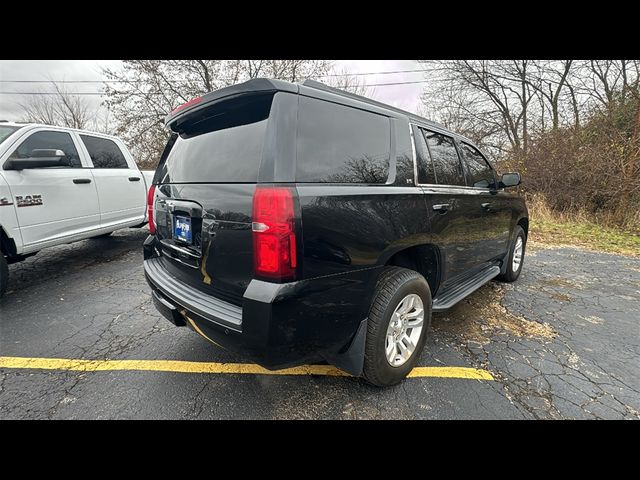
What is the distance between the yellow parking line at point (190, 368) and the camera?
2330 mm

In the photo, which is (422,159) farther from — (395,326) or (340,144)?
(395,326)

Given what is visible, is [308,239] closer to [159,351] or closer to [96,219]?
[159,351]

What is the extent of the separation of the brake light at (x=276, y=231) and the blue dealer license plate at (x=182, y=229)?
0.67 m

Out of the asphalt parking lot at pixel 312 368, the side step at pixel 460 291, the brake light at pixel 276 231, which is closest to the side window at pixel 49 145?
the asphalt parking lot at pixel 312 368

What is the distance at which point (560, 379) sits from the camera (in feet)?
7.50

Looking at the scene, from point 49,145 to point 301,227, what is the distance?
4.54m

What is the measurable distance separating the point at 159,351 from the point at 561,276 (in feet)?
18.7

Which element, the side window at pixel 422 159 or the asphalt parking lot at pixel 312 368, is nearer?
the asphalt parking lot at pixel 312 368

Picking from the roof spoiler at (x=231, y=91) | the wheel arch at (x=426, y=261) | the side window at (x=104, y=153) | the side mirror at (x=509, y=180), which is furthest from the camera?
the side window at (x=104, y=153)

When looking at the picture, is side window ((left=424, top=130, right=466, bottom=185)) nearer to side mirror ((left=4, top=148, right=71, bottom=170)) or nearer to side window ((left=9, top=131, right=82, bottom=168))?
side mirror ((left=4, top=148, right=71, bottom=170))

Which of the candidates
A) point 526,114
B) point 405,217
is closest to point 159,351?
point 405,217

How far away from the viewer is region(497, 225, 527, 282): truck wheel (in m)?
4.14

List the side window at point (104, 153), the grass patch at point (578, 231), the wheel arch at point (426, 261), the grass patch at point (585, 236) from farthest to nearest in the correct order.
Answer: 1. the grass patch at point (578, 231)
2. the grass patch at point (585, 236)
3. the side window at point (104, 153)
4. the wheel arch at point (426, 261)

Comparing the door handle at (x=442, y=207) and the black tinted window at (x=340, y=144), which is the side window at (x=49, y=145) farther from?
the door handle at (x=442, y=207)
